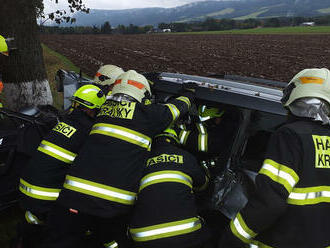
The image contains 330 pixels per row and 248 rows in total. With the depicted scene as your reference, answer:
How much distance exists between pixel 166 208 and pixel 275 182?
0.78m

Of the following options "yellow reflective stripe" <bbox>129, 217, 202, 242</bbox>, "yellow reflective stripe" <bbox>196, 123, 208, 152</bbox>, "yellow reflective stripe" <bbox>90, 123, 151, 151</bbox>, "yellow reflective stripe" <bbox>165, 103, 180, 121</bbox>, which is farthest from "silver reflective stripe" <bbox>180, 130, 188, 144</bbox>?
"yellow reflective stripe" <bbox>129, 217, 202, 242</bbox>

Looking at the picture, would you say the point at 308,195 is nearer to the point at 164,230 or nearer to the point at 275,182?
the point at 275,182

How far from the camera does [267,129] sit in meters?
2.55

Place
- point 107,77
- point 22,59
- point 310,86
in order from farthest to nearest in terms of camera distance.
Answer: point 22,59 < point 107,77 < point 310,86

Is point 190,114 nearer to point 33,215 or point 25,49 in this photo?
point 33,215

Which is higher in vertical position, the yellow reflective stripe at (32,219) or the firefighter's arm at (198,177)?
the firefighter's arm at (198,177)

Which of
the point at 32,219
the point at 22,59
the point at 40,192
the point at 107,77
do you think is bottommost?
the point at 32,219

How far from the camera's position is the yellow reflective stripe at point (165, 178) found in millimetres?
2029

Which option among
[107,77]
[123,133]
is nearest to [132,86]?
[123,133]

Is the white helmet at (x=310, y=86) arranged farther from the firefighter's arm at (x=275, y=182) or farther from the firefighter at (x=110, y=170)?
the firefighter at (x=110, y=170)

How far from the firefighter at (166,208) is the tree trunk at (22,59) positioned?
3.44 meters

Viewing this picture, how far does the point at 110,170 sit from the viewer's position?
2.08m

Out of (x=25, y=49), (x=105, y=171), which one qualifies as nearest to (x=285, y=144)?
(x=105, y=171)

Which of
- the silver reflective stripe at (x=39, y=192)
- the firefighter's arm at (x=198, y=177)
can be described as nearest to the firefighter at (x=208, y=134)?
the firefighter's arm at (x=198, y=177)
